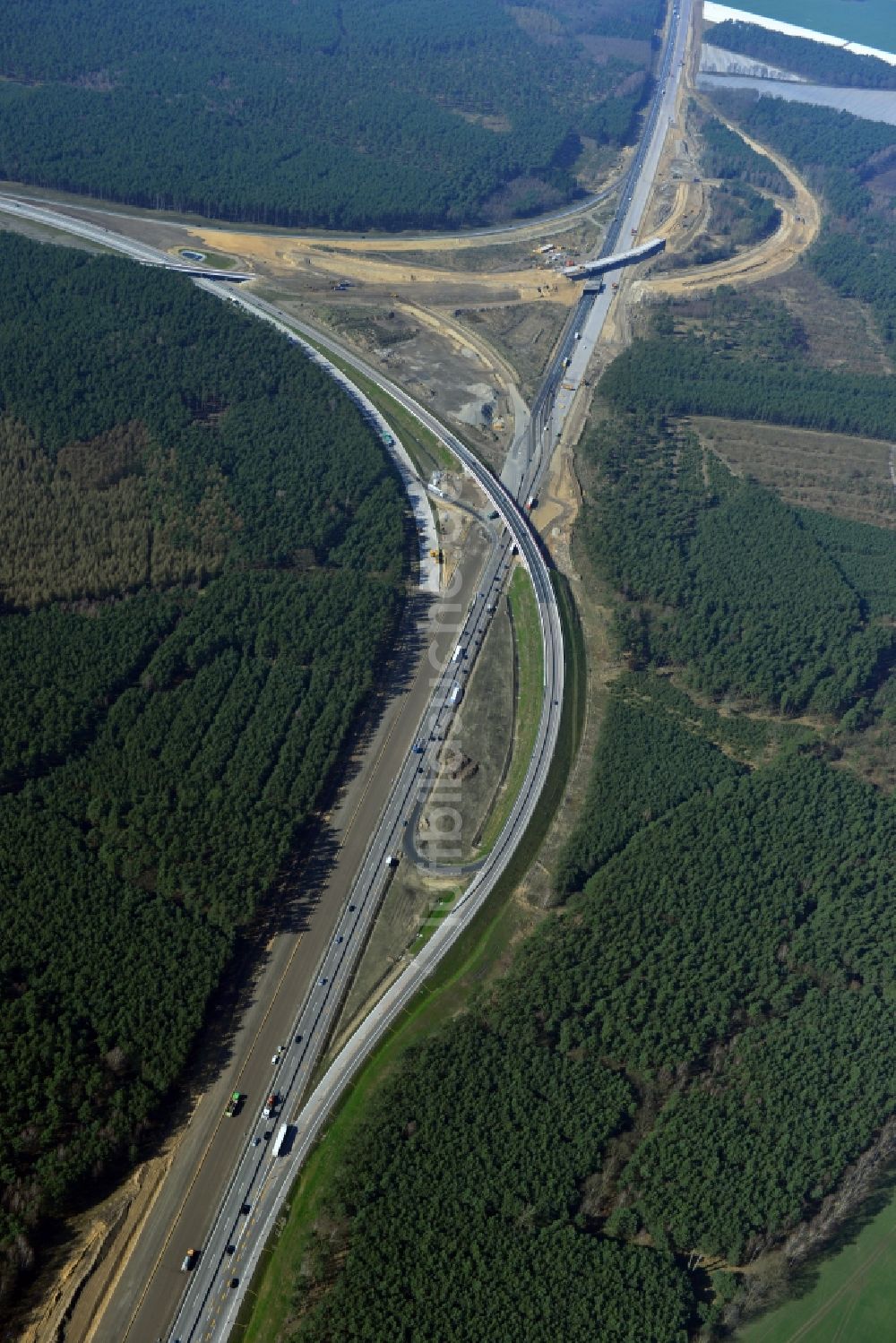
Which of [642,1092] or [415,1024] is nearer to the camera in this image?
[642,1092]

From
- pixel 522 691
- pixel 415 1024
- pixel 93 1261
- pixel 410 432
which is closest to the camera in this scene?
pixel 93 1261

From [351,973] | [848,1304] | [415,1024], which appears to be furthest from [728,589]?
[848,1304]

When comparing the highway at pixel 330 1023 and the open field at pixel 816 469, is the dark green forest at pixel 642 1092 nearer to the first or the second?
the highway at pixel 330 1023

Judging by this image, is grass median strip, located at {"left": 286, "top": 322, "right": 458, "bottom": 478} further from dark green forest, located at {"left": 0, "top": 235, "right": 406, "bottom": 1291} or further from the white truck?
the white truck

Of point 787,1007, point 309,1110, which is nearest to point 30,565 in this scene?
point 309,1110

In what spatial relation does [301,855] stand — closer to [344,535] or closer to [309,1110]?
[309,1110]

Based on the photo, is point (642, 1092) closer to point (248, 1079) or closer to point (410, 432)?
point (248, 1079)

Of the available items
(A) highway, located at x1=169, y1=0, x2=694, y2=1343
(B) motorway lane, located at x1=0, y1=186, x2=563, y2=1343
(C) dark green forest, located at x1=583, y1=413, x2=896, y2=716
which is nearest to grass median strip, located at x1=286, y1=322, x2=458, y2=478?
(B) motorway lane, located at x1=0, y1=186, x2=563, y2=1343
